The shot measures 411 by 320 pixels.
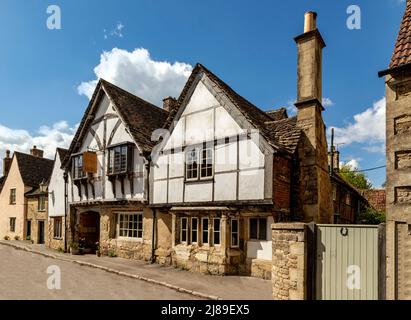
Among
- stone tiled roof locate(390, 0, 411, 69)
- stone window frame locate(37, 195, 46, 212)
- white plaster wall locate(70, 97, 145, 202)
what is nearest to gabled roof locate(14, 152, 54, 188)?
stone window frame locate(37, 195, 46, 212)

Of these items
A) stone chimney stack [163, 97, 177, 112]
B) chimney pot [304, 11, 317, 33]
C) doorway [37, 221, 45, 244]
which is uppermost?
chimney pot [304, 11, 317, 33]

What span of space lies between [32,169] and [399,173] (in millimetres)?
29266

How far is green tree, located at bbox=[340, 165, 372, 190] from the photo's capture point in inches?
1321

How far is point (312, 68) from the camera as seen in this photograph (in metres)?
11.4

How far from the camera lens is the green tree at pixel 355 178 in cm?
3355

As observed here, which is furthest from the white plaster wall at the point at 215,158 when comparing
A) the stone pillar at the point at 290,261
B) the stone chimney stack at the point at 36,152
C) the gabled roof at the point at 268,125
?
the stone chimney stack at the point at 36,152

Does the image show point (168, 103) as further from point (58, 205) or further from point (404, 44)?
point (404, 44)

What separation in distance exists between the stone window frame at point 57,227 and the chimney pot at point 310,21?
17.9 m

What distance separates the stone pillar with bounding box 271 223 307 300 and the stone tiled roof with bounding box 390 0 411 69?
13.4 ft
